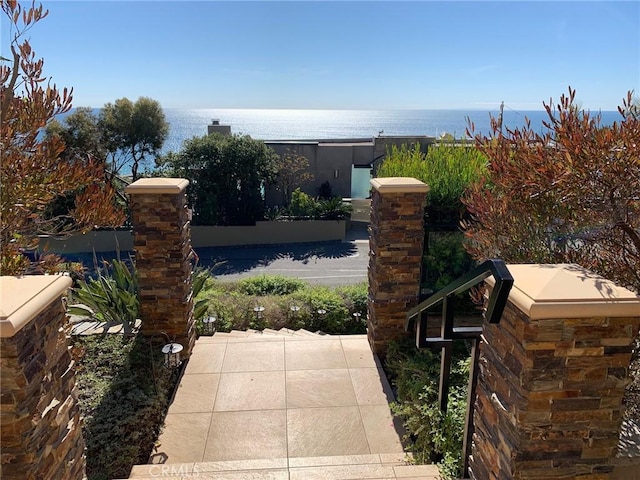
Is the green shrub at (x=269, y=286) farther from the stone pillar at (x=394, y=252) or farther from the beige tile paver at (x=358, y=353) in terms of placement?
the stone pillar at (x=394, y=252)

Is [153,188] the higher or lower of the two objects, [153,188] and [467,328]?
the higher

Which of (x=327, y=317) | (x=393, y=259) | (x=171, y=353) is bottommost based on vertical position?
(x=327, y=317)

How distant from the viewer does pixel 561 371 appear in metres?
1.80

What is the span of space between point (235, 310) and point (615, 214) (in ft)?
16.8

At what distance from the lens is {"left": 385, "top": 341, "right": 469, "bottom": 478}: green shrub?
3.29m

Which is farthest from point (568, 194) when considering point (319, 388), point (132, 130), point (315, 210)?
point (132, 130)

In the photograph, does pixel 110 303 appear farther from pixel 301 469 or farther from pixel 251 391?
pixel 301 469

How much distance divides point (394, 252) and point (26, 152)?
3527mm

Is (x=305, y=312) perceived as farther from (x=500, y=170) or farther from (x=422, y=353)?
(x=500, y=170)

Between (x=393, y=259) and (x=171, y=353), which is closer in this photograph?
→ (x=171, y=353)

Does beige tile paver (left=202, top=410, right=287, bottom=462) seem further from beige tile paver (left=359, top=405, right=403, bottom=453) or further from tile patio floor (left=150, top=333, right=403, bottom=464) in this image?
beige tile paver (left=359, top=405, right=403, bottom=453)

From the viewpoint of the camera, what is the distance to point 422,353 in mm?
4777

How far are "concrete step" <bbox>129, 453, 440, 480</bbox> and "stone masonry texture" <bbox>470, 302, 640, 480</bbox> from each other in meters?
1.12

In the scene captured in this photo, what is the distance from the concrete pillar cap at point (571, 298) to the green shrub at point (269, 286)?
7.60 meters
